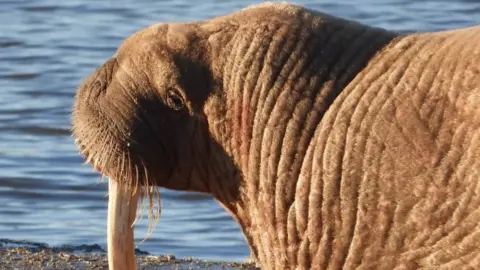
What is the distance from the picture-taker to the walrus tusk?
4645mm

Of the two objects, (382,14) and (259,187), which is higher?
(382,14)

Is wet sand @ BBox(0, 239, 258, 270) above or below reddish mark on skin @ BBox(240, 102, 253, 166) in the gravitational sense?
below

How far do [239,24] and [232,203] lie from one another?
0.63 m

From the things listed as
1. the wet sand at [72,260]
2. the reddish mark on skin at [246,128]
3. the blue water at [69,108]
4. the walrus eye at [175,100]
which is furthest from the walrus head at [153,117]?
the blue water at [69,108]

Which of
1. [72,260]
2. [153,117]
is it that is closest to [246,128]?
[153,117]

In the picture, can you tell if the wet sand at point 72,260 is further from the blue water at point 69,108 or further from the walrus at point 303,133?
the walrus at point 303,133

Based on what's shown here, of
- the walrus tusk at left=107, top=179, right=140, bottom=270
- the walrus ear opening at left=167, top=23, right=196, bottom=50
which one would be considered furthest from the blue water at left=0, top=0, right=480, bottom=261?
the walrus ear opening at left=167, top=23, right=196, bottom=50

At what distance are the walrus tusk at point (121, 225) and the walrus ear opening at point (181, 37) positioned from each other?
Result: 0.55 metres

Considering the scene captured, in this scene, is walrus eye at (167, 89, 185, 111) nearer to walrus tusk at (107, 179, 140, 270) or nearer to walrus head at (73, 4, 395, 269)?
walrus head at (73, 4, 395, 269)

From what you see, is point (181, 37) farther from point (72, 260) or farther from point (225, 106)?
point (72, 260)

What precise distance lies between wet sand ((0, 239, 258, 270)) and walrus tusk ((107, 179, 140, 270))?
2.84 metres

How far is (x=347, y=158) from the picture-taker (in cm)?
404

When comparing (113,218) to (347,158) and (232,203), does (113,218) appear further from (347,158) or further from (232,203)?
(347,158)

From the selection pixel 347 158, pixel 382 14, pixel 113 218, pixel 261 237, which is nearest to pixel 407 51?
pixel 347 158
